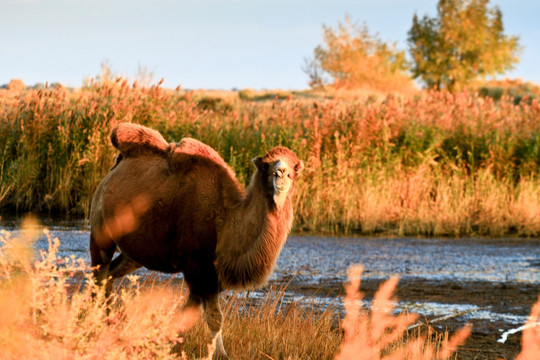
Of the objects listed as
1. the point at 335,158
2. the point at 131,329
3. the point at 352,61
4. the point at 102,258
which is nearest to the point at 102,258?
the point at 102,258

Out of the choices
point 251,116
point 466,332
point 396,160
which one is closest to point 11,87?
point 251,116

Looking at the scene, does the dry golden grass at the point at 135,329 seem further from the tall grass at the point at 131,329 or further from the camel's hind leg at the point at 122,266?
the camel's hind leg at the point at 122,266

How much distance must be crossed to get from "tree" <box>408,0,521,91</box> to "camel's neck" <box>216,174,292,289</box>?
186ft

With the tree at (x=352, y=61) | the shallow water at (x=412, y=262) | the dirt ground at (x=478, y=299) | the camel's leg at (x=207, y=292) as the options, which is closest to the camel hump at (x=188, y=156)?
the camel's leg at (x=207, y=292)

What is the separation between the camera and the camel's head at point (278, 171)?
479 centimetres

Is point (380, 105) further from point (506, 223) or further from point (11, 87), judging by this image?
point (11, 87)

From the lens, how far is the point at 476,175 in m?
16.6

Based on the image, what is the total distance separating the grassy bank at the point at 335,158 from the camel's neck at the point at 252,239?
935cm

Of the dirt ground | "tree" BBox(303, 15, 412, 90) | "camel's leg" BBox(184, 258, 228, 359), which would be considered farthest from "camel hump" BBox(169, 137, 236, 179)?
"tree" BBox(303, 15, 412, 90)

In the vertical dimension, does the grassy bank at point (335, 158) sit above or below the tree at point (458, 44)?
below

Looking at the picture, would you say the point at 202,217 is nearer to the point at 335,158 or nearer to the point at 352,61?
the point at 335,158

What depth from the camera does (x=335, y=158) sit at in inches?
622

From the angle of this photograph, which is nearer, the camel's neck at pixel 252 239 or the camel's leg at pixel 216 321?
the camel's neck at pixel 252 239

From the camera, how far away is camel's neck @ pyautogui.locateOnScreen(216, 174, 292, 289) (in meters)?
4.94
